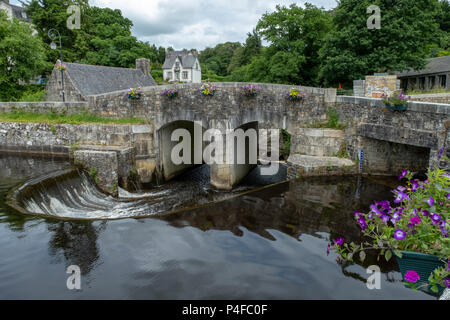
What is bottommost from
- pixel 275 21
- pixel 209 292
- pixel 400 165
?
pixel 209 292

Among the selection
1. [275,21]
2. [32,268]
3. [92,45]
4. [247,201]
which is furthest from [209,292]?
[92,45]

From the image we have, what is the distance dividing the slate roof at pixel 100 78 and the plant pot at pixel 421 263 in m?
20.8

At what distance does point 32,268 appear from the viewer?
254 inches

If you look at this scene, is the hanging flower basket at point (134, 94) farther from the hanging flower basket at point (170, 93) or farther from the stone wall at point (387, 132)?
the stone wall at point (387, 132)

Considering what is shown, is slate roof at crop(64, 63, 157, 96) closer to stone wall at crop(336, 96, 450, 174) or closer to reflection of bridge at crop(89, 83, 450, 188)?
reflection of bridge at crop(89, 83, 450, 188)

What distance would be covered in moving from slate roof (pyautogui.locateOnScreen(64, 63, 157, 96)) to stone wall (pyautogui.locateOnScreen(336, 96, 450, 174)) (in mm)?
16409

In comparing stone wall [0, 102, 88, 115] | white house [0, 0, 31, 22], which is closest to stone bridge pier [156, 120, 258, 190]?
stone wall [0, 102, 88, 115]

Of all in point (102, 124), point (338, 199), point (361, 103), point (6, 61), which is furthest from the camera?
point (6, 61)

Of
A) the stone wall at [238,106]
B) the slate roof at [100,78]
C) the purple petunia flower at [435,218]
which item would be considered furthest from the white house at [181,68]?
the purple petunia flower at [435,218]

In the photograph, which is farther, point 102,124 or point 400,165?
point 102,124

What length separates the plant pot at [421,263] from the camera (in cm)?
408

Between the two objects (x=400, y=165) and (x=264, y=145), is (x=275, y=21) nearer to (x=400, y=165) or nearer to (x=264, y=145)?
(x=264, y=145)

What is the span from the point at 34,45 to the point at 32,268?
60.1 ft

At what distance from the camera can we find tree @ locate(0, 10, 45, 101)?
63.5 feet
